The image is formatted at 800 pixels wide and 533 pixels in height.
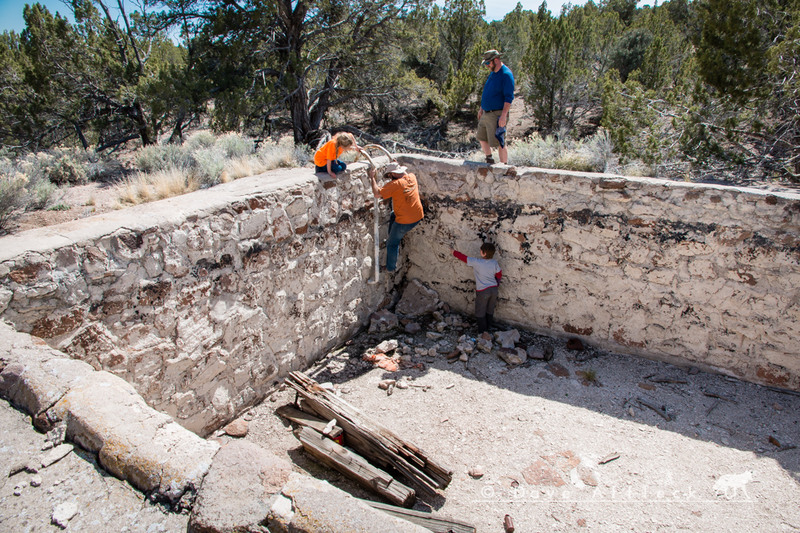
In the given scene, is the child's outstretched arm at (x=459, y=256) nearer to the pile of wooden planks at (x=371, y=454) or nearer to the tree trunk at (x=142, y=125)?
the pile of wooden planks at (x=371, y=454)

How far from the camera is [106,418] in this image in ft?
7.20

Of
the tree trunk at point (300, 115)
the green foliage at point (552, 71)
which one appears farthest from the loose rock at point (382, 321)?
the green foliage at point (552, 71)

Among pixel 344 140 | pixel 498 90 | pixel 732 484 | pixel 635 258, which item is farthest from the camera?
pixel 498 90

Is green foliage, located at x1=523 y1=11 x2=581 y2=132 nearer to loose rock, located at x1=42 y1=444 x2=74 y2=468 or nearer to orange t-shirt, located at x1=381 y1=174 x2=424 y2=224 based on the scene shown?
orange t-shirt, located at x1=381 y1=174 x2=424 y2=224

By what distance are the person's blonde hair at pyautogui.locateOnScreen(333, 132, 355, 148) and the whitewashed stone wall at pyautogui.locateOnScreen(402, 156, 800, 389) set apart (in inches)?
41.1

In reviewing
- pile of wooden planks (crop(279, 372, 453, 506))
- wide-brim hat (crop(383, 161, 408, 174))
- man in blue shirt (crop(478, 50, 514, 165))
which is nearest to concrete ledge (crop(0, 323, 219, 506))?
pile of wooden planks (crop(279, 372, 453, 506))

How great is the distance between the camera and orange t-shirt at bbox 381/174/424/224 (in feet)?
16.2

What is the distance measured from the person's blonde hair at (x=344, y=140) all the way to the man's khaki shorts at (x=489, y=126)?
1870mm

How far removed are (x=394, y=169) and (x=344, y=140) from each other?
0.84 m

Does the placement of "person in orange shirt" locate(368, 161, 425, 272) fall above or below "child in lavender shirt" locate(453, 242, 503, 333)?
above

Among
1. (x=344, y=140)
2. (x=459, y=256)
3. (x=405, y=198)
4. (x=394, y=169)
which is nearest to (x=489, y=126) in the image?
(x=394, y=169)

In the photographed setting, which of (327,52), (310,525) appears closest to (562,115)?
(327,52)

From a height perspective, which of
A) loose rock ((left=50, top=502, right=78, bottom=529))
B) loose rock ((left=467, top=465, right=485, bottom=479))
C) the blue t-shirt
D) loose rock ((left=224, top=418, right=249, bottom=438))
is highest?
the blue t-shirt

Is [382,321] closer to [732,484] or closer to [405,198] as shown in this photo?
[405,198]
